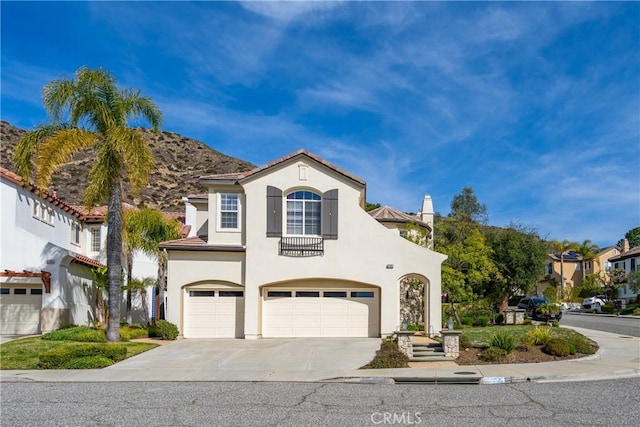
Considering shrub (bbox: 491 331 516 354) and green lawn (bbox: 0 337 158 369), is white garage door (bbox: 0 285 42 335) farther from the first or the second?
shrub (bbox: 491 331 516 354)

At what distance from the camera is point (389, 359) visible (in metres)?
16.5

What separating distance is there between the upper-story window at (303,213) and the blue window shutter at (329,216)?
0.37 m

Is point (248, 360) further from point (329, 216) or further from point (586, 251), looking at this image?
point (586, 251)

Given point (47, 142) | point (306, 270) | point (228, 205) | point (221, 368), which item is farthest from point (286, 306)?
point (47, 142)

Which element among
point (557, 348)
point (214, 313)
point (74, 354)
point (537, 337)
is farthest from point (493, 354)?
point (74, 354)

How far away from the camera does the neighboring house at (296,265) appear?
23812 mm

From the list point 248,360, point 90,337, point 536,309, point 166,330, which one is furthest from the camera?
point 536,309

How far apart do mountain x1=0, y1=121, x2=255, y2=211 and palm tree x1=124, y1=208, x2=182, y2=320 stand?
25.3 meters

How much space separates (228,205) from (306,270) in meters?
4.53

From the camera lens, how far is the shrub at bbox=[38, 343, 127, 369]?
1636 cm

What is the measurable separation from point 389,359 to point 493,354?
312cm

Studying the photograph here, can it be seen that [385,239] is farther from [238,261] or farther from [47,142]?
[47,142]

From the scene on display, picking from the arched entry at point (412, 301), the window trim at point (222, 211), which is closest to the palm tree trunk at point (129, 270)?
the window trim at point (222, 211)

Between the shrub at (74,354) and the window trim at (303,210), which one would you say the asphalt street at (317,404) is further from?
the window trim at (303,210)
